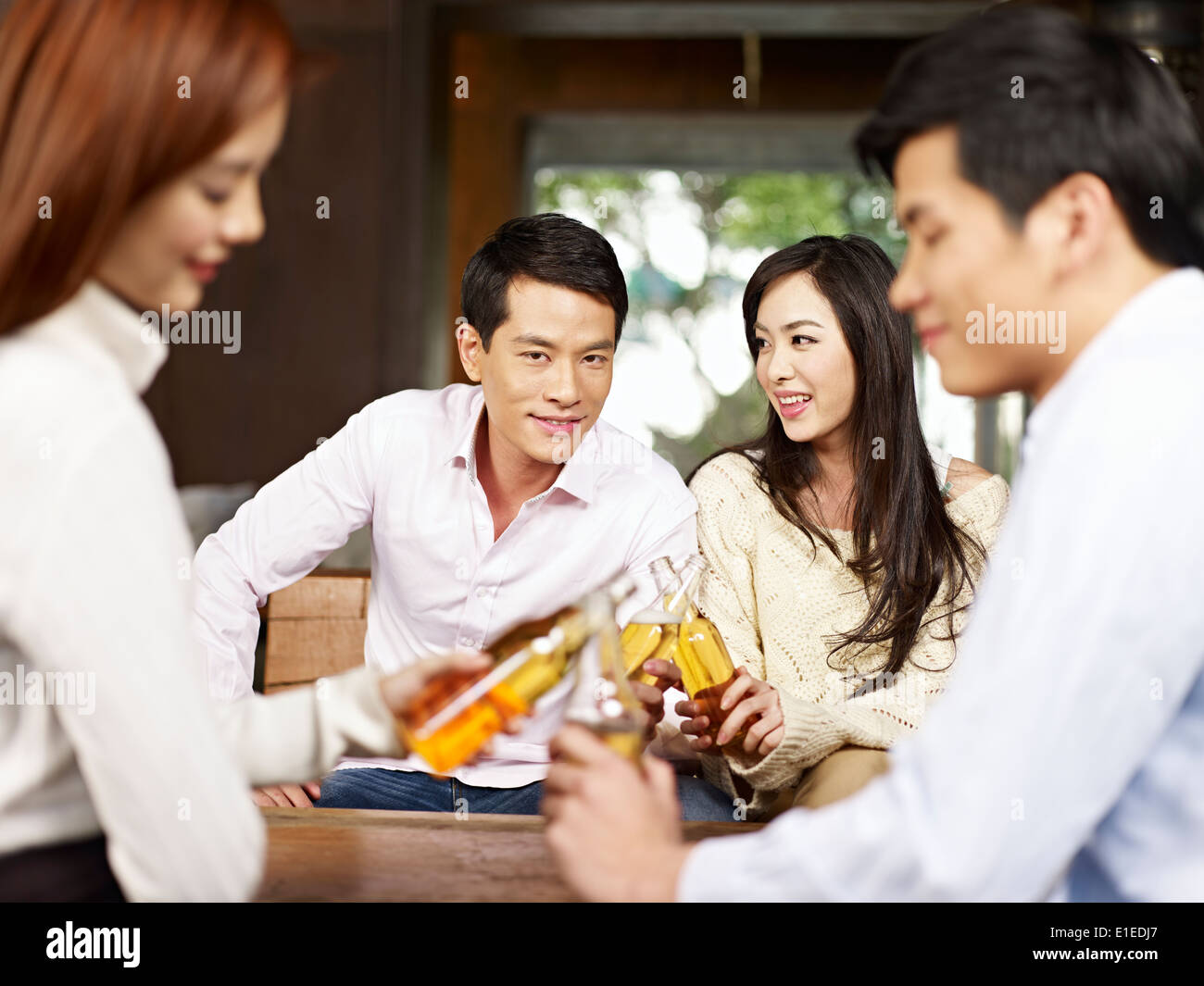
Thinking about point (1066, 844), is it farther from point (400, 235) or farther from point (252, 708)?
point (400, 235)

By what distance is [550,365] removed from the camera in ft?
5.92

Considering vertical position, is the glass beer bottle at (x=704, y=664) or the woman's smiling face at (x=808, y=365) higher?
the woman's smiling face at (x=808, y=365)

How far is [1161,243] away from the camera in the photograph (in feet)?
2.61

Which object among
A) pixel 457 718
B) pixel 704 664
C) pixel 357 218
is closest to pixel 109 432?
pixel 457 718

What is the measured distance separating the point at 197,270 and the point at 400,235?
3584 millimetres

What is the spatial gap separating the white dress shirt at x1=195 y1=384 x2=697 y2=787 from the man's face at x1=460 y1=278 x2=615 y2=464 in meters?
0.07

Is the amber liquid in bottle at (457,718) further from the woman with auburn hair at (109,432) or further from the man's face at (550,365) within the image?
the man's face at (550,365)

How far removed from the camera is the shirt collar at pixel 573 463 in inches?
72.6

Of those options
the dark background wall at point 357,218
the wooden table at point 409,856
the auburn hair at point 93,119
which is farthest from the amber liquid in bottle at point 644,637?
the dark background wall at point 357,218

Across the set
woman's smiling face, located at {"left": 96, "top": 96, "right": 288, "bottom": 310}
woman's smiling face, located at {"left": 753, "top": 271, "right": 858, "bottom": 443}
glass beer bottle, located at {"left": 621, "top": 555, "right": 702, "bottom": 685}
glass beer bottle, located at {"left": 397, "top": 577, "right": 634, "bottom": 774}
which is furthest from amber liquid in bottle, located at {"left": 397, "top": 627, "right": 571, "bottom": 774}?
woman's smiling face, located at {"left": 753, "top": 271, "right": 858, "bottom": 443}

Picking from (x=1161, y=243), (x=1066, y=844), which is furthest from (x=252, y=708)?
(x=1161, y=243)

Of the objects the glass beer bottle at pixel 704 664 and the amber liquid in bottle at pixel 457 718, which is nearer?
the amber liquid in bottle at pixel 457 718

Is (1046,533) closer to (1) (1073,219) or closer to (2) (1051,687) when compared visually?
(2) (1051,687)

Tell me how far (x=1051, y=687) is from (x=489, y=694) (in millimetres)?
375
